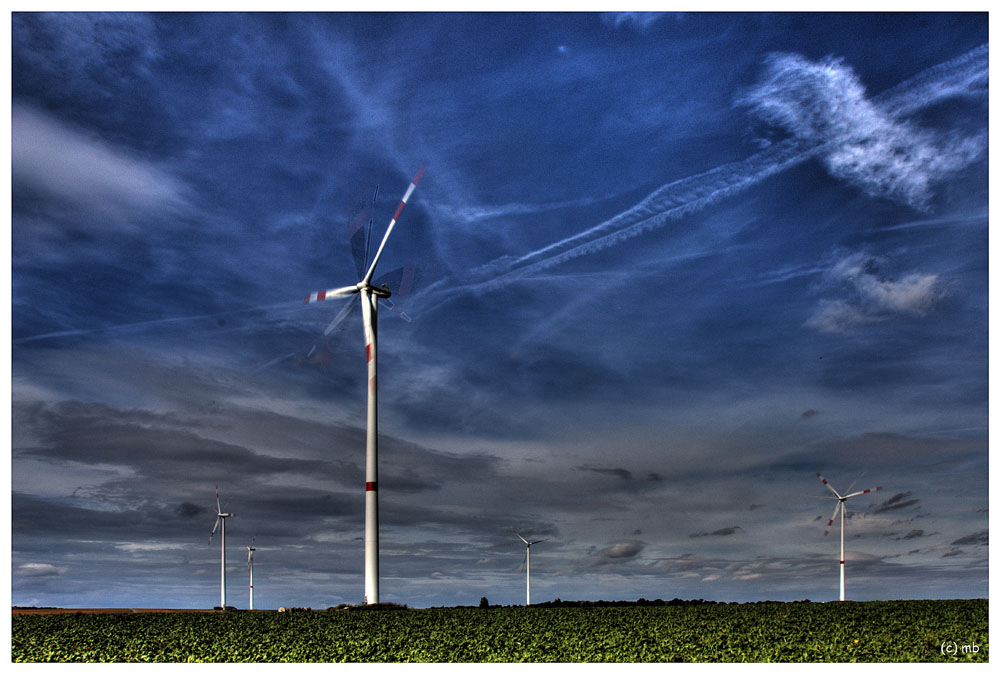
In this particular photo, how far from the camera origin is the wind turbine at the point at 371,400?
62.7 meters

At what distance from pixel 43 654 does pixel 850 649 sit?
3781 cm

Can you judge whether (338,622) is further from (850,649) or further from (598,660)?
(850,649)

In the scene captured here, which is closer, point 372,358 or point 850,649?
point 850,649

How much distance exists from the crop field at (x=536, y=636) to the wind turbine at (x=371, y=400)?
7535mm

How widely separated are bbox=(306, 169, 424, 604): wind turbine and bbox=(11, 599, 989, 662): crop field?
7.53 metres

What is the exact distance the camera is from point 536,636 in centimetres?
4072

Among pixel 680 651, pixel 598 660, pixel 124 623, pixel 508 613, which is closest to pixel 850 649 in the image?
pixel 680 651

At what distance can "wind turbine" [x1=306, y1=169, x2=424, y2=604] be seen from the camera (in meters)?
62.7

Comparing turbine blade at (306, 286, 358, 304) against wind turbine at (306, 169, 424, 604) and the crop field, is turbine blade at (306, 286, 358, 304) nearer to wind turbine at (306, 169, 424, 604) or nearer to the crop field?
wind turbine at (306, 169, 424, 604)

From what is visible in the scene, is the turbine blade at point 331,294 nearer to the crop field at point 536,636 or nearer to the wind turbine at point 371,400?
the wind turbine at point 371,400

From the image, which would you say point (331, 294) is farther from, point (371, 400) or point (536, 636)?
point (536, 636)

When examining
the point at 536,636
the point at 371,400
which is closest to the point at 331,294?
the point at 371,400

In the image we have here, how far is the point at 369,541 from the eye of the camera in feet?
207

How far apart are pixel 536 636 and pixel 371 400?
30.6m
